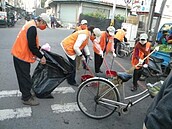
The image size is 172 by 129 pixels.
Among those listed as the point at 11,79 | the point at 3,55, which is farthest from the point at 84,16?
the point at 11,79

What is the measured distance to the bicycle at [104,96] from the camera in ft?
11.2

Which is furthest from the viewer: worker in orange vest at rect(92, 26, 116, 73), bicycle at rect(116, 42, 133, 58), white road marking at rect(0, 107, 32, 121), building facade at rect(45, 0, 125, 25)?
building facade at rect(45, 0, 125, 25)

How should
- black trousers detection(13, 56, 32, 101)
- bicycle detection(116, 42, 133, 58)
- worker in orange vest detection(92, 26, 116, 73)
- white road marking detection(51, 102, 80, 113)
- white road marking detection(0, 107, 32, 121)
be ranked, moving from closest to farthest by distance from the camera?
white road marking detection(0, 107, 32, 121), black trousers detection(13, 56, 32, 101), white road marking detection(51, 102, 80, 113), worker in orange vest detection(92, 26, 116, 73), bicycle detection(116, 42, 133, 58)

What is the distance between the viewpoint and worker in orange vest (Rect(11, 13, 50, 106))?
351 centimetres

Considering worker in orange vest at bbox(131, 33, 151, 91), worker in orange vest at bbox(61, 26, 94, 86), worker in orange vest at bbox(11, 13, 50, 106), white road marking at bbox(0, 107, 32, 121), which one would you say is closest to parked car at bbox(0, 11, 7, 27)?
worker in orange vest at bbox(61, 26, 94, 86)

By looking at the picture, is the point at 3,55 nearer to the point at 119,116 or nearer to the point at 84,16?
the point at 119,116

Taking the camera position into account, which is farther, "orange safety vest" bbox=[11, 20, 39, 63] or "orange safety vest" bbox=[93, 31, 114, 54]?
"orange safety vest" bbox=[93, 31, 114, 54]

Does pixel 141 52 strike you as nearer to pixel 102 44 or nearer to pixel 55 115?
pixel 102 44

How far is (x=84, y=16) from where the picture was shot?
82.9 feet

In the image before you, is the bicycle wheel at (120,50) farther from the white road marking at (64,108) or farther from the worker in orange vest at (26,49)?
the worker in orange vest at (26,49)

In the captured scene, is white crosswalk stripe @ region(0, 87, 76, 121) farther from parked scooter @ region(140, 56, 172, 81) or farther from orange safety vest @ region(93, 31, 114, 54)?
parked scooter @ region(140, 56, 172, 81)

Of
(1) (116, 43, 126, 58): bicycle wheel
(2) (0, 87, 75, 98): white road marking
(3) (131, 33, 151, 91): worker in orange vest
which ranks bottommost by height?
(2) (0, 87, 75, 98): white road marking

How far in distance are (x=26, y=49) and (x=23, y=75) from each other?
0.49 metres

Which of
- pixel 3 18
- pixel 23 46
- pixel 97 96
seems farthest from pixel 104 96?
pixel 3 18
